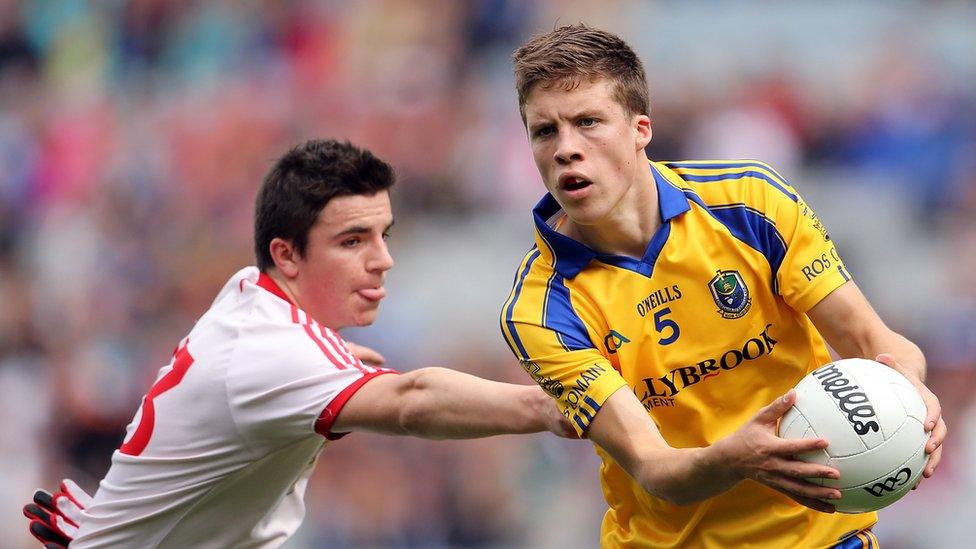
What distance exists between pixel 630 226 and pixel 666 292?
0.27m

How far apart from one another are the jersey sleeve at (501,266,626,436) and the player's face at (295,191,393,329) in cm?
140

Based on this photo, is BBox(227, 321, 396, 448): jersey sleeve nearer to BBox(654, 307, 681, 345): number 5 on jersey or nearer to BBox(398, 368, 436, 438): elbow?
BBox(398, 368, 436, 438): elbow

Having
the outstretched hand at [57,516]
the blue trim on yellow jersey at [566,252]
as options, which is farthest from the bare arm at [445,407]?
the outstretched hand at [57,516]

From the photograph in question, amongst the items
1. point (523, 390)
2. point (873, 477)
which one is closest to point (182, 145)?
point (523, 390)

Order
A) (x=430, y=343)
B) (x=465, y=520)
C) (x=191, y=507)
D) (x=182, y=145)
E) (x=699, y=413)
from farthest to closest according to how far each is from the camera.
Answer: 1. (x=182, y=145)
2. (x=430, y=343)
3. (x=465, y=520)
4. (x=191, y=507)
5. (x=699, y=413)

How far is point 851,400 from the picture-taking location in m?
4.16

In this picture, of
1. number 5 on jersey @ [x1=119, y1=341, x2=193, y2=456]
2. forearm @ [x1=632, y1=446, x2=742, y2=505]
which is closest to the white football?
forearm @ [x1=632, y1=446, x2=742, y2=505]

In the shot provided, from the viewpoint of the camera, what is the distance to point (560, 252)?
489cm

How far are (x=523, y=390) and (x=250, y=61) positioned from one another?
29.0 feet

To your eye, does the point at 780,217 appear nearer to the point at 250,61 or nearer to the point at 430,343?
the point at 430,343

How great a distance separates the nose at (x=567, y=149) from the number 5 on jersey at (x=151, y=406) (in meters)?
2.03

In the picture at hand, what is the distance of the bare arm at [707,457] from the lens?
12.7 feet

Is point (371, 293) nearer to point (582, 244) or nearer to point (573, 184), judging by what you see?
point (582, 244)

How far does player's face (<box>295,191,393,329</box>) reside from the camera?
6102mm
